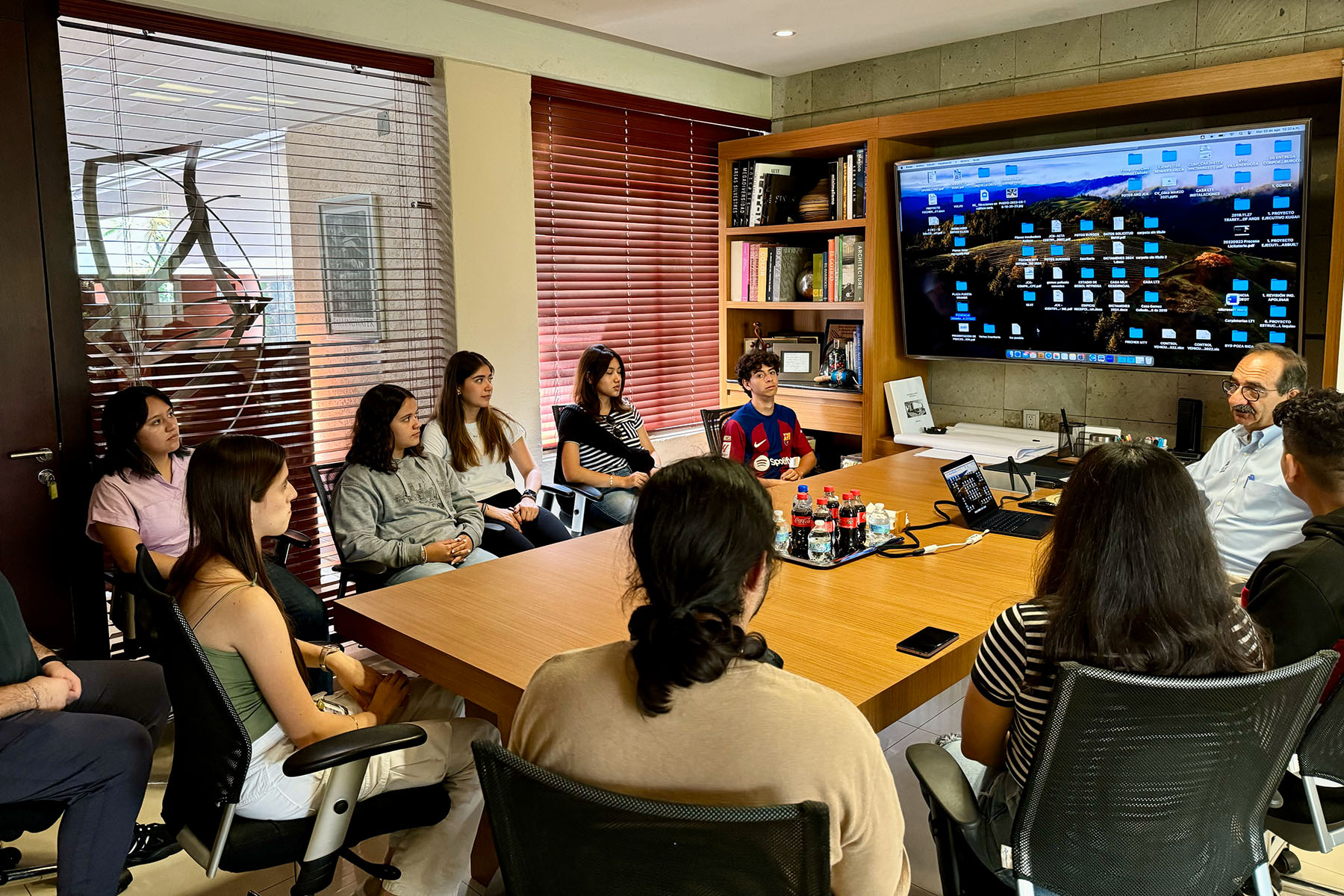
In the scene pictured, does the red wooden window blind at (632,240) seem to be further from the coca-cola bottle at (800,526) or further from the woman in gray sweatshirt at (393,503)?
the coca-cola bottle at (800,526)

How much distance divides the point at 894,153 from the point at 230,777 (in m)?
3.92

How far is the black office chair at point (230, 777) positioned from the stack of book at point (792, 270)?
3575 millimetres

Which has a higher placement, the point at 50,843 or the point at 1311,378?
the point at 1311,378

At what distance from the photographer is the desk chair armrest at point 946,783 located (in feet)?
4.99

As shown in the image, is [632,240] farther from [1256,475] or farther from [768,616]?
[768,616]

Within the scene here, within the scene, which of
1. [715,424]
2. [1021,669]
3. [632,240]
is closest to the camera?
[1021,669]

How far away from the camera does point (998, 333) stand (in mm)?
4414

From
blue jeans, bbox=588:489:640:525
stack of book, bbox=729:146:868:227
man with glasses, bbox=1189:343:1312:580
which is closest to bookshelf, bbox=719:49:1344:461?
stack of book, bbox=729:146:868:227

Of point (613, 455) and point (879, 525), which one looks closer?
point (879, 525)

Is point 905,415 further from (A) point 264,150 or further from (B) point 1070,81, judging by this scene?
(A) point 264,150

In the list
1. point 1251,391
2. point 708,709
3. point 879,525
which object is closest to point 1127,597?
point 708,709

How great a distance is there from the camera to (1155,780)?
4.43ft

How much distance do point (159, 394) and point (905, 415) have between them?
126 inches

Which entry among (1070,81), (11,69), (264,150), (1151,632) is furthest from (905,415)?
(11,69)
